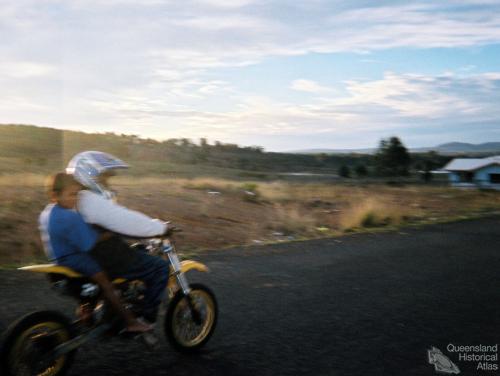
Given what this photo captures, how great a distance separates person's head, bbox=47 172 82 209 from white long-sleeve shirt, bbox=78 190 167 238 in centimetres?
7

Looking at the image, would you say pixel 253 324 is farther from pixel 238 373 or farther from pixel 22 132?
pixel 22 132

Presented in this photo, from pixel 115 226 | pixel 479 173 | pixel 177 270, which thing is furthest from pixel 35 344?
pixel 479 173

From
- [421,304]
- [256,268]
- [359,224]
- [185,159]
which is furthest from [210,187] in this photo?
[185,159]

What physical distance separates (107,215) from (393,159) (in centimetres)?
8037

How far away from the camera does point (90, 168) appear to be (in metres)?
4.59

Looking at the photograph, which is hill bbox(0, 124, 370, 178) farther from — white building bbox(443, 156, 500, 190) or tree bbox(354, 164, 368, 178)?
white building bbox(443, 156, 500, 190)

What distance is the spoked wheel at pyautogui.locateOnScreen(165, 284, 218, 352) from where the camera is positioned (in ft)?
16.6

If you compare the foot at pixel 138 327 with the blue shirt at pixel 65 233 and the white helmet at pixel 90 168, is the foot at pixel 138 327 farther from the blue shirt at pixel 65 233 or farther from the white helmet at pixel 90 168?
the white helmet at pixel 90 168

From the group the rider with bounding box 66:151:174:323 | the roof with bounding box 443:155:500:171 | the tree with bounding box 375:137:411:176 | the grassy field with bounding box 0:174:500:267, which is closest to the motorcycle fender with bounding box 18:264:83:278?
the rider with bounding box 66:151:174:323

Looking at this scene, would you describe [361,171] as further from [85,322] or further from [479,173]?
[85,322]

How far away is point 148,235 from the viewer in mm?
4578

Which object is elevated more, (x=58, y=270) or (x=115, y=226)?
(x=115, y=226)

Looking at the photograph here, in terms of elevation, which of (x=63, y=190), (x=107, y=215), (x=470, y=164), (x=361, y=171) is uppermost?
(x=63, y=190)

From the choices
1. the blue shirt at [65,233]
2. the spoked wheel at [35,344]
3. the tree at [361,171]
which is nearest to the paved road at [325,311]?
the spoked wheel at [35,344]
